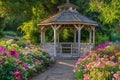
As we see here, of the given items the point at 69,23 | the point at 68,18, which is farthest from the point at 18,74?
the point at 68,18

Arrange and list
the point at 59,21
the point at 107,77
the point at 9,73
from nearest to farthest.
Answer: the point at 107,77 < the point at 9,73 < the point at 59,21

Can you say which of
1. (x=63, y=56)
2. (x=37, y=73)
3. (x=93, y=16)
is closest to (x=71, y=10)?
(x=63, y=56)

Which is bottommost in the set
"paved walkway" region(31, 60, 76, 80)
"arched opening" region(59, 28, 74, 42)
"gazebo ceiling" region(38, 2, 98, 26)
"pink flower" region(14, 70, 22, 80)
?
"paved walkway" region(31, 60, 76, 80)

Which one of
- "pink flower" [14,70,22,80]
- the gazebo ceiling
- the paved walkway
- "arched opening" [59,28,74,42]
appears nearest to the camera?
"pink flower" [14,70,22,80]

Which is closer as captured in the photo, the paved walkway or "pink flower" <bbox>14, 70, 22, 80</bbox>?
"pink flower" <bbox>14, 70, 22, 80</bbox>

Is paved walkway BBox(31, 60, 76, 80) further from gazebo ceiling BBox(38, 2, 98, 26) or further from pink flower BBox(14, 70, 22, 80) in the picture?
gazebo ceiling BBox(38, 2, 98, 26)

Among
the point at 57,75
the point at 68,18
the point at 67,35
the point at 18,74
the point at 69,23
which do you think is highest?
the point at 68,18

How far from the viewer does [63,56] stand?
66.7ft

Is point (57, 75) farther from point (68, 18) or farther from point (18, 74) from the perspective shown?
point (68, 18)

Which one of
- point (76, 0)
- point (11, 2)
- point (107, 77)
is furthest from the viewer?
point (76, 0)

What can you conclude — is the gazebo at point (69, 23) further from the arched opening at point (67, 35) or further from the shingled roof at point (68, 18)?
the arched opening at point (67, 35)

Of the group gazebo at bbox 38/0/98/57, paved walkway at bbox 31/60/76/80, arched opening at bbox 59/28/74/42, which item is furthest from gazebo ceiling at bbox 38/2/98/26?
paved walkway at bbox 31/60/76/80

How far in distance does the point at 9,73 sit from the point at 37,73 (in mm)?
3501

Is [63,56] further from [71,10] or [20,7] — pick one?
[20,7]
